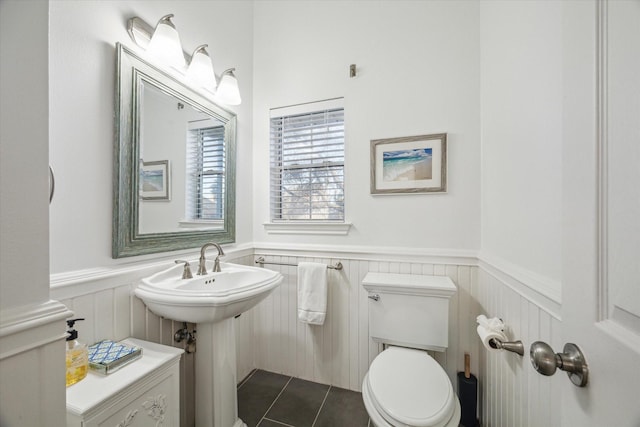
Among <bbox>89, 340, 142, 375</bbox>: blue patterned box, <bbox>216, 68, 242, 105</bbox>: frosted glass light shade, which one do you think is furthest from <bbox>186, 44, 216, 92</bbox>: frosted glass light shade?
<bbox>89, 340, 142, 375</bbox>: blue patterned box

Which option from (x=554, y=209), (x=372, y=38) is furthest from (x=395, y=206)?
(x=372, y=38)

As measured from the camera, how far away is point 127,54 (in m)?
1.07

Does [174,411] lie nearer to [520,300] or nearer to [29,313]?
[29,313]

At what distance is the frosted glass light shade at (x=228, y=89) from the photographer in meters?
1.52

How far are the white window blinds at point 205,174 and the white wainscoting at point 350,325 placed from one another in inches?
13.5

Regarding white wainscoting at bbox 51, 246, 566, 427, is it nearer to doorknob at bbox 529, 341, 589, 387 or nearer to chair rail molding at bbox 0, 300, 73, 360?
doorknob at bbox 529, 341, 589, 387

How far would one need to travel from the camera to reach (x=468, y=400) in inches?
55.0

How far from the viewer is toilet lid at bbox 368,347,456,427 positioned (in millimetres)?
914

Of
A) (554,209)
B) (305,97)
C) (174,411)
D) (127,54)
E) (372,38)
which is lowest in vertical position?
(174,411)

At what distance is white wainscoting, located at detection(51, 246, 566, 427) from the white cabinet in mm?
206

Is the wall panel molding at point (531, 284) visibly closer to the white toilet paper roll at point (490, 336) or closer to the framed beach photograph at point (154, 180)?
the white toilet paper roll at point (490, 336)

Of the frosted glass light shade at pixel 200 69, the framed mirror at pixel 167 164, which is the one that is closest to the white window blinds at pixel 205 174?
the framed mirror at pixel 167 164

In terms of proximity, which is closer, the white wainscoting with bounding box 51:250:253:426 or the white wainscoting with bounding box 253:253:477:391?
the white wainscoting with bounding box 51:250:253:426

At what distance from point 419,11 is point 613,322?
1882mm
